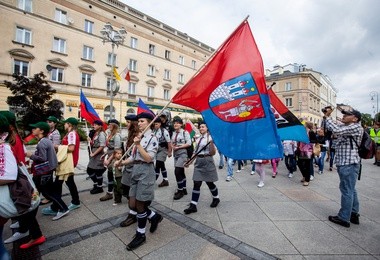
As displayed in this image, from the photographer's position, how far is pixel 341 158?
364 cm

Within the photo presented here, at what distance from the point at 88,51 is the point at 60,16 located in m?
4.62

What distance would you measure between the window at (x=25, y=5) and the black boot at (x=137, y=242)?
29419 millimetres

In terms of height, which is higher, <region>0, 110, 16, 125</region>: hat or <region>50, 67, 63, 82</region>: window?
<region>50, 67, 63, 82</region>: window

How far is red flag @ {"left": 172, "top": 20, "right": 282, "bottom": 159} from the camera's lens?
2891 mm

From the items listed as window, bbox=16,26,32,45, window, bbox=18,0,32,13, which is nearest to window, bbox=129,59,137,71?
window, bbox=16,26,32,45

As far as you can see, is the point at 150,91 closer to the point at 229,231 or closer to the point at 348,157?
the point at 229,231

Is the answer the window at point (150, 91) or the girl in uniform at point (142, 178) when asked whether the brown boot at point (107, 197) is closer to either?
the girl in uniform at point (142, 178)

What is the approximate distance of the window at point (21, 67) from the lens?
21.1m

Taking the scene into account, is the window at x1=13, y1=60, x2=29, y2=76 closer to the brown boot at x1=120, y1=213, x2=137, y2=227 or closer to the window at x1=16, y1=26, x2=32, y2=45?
the window at x1=16, y1=26, x2=32, y2=45

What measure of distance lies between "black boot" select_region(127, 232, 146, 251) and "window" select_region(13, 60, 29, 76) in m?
25.9

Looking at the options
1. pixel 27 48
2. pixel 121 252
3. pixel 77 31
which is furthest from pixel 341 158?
pixel 77 31

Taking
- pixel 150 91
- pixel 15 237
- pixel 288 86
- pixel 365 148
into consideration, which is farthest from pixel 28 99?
pixel 288 86

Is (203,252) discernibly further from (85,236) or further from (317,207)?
(317,207)

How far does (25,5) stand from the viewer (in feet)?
73.3
